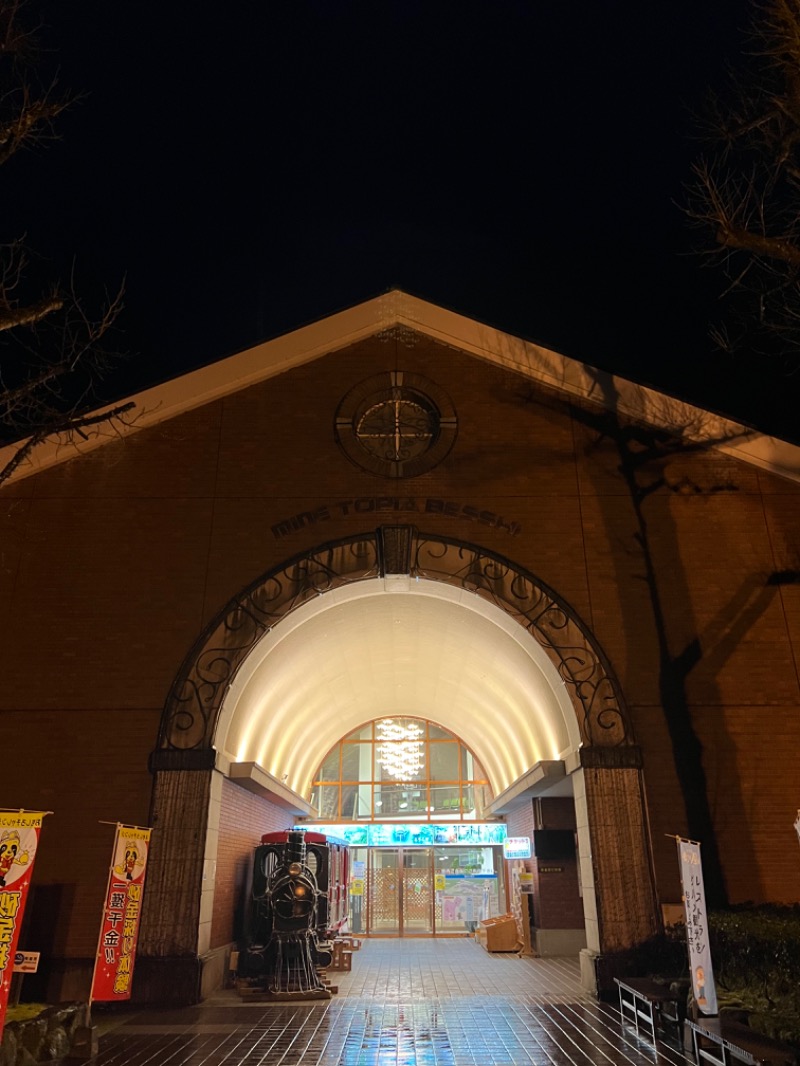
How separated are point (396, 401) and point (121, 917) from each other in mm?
9014

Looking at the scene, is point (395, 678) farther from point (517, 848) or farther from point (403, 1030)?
point (403, 1030)

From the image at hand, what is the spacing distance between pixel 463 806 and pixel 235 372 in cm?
1518

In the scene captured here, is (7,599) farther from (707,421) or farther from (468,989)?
(707,421)

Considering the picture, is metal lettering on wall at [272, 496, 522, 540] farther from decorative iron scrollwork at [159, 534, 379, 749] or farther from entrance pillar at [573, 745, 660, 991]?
entrance pillar at [573, 745, 660, 991]

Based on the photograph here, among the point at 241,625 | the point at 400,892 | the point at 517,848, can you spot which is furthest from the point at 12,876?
the point at 400,892

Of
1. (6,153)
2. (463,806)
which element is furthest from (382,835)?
(6,153)

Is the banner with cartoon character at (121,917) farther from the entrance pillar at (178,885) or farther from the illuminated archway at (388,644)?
the illuminated archway at (388,644)

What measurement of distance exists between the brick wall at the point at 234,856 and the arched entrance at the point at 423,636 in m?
0.70

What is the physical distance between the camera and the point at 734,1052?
6242 millimetres

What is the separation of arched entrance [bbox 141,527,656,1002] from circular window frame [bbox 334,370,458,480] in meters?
1.28

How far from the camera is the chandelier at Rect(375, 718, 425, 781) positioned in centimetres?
2261

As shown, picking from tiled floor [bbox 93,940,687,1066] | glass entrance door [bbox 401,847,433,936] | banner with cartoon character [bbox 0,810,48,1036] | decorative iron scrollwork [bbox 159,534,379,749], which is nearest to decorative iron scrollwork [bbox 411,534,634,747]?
decorative iron scrollwork [bbox 159,534,379,749]

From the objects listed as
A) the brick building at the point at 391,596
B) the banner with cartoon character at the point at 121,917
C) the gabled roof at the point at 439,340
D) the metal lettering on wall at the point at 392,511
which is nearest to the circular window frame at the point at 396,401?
the brick building at the point at 391,596

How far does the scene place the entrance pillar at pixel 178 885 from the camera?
9805mm
